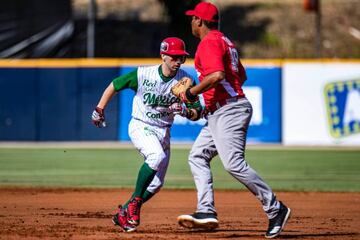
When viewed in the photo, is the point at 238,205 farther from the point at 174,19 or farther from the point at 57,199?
the point at 174,19

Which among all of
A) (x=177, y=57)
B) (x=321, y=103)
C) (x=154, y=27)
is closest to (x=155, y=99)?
(x=177, y=57)

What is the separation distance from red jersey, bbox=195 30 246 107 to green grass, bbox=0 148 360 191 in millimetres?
5411

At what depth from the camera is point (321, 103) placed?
821 inches

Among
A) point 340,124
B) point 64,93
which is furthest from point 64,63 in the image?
point 340,124

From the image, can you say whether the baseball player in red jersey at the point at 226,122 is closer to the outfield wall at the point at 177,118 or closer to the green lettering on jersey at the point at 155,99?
the green lettering on jersey at the point at 155,99

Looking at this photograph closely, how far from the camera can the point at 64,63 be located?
21.4 m

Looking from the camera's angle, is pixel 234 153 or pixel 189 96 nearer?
pixel 189 96

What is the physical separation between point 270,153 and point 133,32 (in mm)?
17656

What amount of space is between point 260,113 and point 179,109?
13269mm

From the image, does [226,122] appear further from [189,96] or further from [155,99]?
[155,99]

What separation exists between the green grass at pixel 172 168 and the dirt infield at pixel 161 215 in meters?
1.16

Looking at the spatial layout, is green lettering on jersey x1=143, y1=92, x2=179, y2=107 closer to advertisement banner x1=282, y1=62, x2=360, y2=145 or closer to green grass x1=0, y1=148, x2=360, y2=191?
green grass x1=0, y1=148, x2=360, y2=191

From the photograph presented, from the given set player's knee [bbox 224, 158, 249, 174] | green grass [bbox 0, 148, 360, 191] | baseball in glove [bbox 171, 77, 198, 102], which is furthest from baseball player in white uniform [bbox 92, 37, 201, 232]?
green grass [bbox 0, 148, 360, 191]

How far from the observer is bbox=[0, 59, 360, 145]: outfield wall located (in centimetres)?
2078
